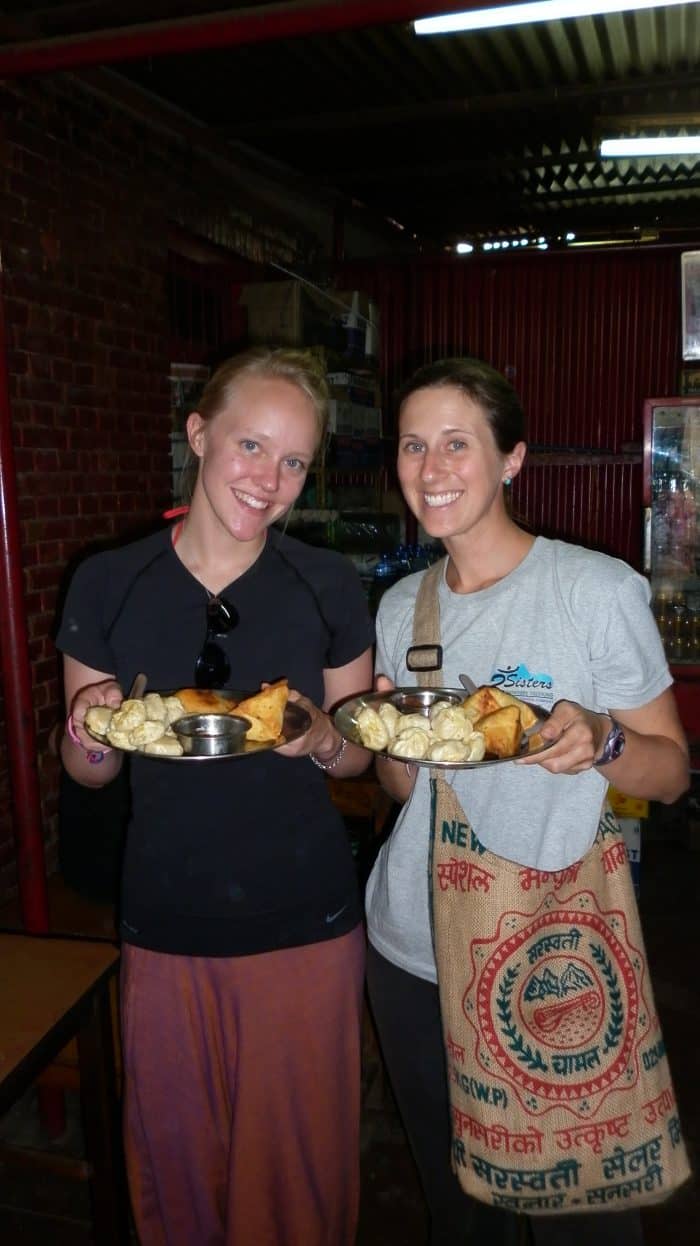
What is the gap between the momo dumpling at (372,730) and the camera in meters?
1.72

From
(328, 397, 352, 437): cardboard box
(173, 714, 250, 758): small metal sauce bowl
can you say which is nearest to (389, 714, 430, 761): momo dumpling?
(173, 714, 250, 758): small metal sauce bowl

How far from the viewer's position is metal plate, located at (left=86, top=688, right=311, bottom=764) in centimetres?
162

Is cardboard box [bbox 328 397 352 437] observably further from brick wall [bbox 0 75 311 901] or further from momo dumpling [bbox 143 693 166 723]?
momo dumpling [bbox 143 693 166 723]

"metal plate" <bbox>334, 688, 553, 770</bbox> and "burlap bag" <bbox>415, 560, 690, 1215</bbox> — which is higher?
"metal plate" <bbox>334, 688, 553, 770</bbox>

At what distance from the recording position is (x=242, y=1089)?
6.30 ft

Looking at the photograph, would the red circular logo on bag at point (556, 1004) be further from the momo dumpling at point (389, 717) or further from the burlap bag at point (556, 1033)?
the momo dumpling at point (389, 717)

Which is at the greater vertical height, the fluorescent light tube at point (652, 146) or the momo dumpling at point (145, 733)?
→ the fluorescent light tube at point (652, 146)

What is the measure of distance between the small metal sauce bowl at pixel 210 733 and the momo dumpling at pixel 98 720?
5.1 inches

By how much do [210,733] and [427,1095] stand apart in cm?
98

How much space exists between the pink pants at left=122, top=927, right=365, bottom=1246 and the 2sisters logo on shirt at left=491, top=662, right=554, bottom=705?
69cm

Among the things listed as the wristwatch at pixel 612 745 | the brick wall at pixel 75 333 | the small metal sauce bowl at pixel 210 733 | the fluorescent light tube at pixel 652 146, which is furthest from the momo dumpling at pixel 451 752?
the fluorescent light tube at pixel 652 146

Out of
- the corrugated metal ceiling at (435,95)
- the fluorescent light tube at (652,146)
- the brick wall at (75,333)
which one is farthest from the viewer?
the fluorescent light tube at (652,146)

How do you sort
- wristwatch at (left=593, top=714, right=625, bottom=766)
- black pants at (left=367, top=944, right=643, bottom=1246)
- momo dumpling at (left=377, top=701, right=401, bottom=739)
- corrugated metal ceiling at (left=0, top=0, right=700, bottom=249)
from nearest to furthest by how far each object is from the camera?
wristwatch at (left=593, top=714, right=625, bottom=766)
momo dumpling at (left=377, top=701, right=401, bottom=739)
black pants at (left=367, top=944, right=643, bottom=1246)
corrugated metal ceiling at (left=0, top=0, right=700, bottom=249)

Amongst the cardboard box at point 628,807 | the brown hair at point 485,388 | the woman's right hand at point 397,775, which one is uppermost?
the brown hair at point 485,388
